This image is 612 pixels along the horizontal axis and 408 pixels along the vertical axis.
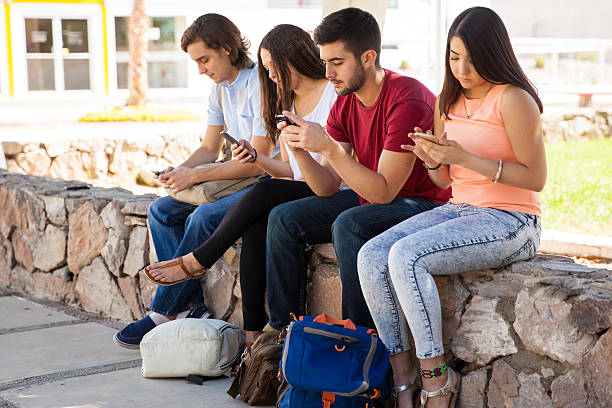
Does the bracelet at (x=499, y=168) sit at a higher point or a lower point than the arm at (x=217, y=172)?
higher

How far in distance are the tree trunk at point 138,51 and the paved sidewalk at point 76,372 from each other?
477 inches

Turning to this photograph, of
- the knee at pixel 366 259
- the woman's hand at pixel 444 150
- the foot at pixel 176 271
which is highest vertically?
the woman's hand at pixel 444 150

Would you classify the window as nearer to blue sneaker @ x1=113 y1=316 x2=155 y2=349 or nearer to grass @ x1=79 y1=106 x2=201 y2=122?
grass @ x1=79 y1=106 x2=201 y2=122

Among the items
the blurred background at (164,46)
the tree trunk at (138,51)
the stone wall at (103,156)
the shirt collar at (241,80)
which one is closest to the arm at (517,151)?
the shirt collar at (241,80)

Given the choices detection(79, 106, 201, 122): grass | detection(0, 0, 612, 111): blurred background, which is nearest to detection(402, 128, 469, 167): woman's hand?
detection(79, 106, 201, 122): grass

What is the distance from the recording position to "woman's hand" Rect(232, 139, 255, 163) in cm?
344

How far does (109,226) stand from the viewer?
4.37m

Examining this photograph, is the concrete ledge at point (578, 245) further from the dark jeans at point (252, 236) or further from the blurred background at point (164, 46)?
the blurred background at point (164, 46)

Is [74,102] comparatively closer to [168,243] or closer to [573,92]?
[573,92]

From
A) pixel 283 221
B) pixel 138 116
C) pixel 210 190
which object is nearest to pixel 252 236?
pixel 283 221

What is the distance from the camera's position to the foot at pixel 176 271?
3.41 metres

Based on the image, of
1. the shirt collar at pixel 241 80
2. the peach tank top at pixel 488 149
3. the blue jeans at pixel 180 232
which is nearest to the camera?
the peach tank top at pixel 488 149

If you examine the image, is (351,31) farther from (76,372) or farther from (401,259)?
(76,372)

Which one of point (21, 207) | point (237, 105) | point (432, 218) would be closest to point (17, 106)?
point (21, 207)
